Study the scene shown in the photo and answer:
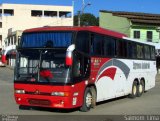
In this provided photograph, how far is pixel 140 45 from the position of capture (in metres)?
21.3

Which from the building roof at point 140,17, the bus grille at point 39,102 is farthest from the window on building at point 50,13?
the bus grille at point 39,102

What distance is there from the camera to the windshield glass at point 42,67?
14.0 metres

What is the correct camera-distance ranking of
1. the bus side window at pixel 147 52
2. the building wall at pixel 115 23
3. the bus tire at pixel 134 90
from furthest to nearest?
the building wall at pixel 115 23 → the bus side window at pixel 147 52 → the bus tire at pixel 134 90

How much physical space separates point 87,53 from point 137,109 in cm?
273

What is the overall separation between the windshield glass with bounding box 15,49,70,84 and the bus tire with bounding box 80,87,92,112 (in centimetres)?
130

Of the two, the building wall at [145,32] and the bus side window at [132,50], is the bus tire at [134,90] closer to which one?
the bus side window at [132,50]

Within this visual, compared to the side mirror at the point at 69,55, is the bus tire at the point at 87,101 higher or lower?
lower

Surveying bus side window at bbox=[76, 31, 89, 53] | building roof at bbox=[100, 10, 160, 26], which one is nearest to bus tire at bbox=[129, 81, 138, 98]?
bus side window at bbox=[76, 31, 89, 53]

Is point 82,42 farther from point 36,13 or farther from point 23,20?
point 36,13

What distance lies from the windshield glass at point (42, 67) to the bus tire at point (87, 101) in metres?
1.30

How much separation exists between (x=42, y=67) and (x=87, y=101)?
2044mm

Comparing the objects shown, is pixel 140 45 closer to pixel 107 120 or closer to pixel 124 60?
pixel 124 60

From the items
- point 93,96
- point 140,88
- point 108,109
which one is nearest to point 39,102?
point 93,96

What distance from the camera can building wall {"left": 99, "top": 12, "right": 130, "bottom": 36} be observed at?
57.7 meters
